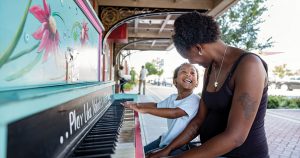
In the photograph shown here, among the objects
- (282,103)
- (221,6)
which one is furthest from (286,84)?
(221,6)

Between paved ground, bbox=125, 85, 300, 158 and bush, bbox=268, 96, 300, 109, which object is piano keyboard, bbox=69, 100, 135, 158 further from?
bush, bbox=268, 96, 300, 109

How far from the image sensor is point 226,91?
171 cm

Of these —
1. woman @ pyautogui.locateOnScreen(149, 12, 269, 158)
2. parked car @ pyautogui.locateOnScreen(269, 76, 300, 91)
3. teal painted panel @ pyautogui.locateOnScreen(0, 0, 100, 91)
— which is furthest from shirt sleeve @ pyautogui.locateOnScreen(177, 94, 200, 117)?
parked car @ pyautogui.locateOnScreen(269, 76, 300, 91)

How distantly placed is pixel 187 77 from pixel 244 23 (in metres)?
10.7

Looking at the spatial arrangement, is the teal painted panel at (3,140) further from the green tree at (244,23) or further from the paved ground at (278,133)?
Result: the green tree at (244,23)

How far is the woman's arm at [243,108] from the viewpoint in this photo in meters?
1.57

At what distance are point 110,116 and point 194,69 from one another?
89 cm

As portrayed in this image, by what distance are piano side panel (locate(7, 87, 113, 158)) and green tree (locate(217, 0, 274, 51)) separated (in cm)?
1142

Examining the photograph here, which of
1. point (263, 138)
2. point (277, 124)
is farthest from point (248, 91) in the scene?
point (277, 124)

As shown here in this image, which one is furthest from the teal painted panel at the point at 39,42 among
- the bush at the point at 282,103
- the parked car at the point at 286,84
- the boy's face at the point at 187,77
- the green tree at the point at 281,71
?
the green tree at the point at 281,71

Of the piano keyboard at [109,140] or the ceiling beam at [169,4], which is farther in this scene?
the ceiling beam at [169,4]

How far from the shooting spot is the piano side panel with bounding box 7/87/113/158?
24.6 inches

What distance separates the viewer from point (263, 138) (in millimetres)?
1766

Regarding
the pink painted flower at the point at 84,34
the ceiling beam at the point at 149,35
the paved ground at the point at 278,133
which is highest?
the ceiling beam at the point at 149,35
